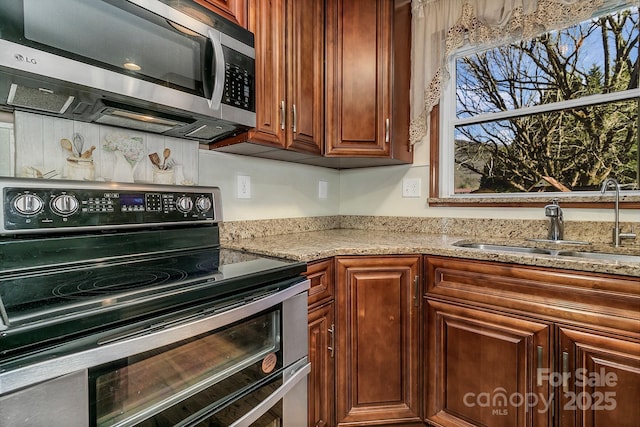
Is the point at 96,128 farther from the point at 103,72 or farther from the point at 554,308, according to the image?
the point at 554,308

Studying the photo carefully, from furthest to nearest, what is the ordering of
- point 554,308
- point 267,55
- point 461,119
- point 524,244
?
point 461,119 < point 524,244 < point 267,55 < point 554,308

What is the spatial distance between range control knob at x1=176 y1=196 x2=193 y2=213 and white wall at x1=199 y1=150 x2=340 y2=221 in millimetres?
244

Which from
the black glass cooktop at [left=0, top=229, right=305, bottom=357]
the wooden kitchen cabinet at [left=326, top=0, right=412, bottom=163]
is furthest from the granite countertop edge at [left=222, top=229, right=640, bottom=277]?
the wooden kitchen cabinet at [left=326, top=0, right=412, bottom=163]

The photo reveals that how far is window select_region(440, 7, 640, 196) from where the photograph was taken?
1.54 meters

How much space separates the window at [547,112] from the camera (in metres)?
1.54

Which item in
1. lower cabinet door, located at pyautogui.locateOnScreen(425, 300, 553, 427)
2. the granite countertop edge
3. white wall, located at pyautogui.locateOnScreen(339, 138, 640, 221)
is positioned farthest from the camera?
white wall, located at pyautogui.locateOnScreen(339, 138, 640, 221)

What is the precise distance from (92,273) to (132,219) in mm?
276

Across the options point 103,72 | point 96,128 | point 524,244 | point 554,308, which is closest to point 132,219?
point 96,128

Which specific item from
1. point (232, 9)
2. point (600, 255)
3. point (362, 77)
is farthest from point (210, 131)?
point (600, 255)

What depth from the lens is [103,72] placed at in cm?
94

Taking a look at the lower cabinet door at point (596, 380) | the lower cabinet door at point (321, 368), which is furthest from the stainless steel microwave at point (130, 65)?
the lower cabinet door at point (596, 380)

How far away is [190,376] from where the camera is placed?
2.73 ft

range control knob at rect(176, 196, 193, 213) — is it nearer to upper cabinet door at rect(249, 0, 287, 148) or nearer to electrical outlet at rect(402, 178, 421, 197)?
upper cabinet door at rect(249, 0, 287, 148)

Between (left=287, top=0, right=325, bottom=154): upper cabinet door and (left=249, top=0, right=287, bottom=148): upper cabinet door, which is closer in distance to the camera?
(left=249, top=0, right=287, bottom=148): upper cabinet door
